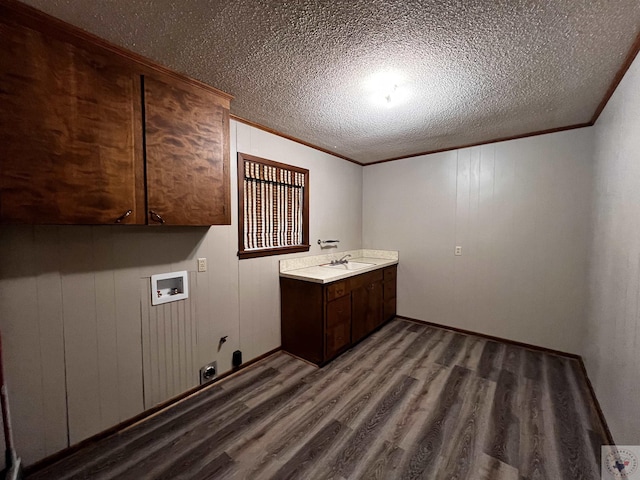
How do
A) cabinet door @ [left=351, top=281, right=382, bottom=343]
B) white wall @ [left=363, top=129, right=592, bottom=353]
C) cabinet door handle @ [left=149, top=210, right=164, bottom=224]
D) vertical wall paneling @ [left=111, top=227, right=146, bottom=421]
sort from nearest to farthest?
cabinet door handle @ [left=149, top=210, right=164, bottom=224] → vertical wall paneling @ [left=111, top=227, right=146, bottom=421] → white wall @ [left=363, top=129, right=592, bottom=353] → cabinet door @ [left=351, top=281, right=382, bottom=343]

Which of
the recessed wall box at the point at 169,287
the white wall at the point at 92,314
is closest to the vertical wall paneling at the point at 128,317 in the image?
the white wall at the point at 92,314

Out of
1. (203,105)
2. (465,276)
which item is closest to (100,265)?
(203,105)

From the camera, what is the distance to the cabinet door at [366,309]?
2936 millimetres

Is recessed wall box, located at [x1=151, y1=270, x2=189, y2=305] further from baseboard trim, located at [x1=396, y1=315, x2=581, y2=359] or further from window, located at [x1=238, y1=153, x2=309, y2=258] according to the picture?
baseboard trim, located at [x1=396, y1=315, x2=581, y2=359]

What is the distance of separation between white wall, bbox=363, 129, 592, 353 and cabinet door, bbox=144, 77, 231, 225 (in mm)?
2658

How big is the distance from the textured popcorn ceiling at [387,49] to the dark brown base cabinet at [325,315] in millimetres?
1712

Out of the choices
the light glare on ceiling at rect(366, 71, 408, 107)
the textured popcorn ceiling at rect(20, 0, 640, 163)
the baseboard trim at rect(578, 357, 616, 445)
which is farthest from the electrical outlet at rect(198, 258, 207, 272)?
the baseboard trim at rect(578, 357, 616, 445)

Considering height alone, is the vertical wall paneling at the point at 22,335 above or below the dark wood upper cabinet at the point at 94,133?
below

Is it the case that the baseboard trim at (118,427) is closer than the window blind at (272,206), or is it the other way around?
the baseboard trim at (118,427)

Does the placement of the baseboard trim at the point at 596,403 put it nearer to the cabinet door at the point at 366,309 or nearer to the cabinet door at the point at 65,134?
the cabinet door at the point at 366,309

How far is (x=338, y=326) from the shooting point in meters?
2.68

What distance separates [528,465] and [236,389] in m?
2.05

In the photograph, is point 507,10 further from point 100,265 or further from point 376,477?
point 100,265

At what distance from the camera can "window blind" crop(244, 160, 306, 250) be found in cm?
253
